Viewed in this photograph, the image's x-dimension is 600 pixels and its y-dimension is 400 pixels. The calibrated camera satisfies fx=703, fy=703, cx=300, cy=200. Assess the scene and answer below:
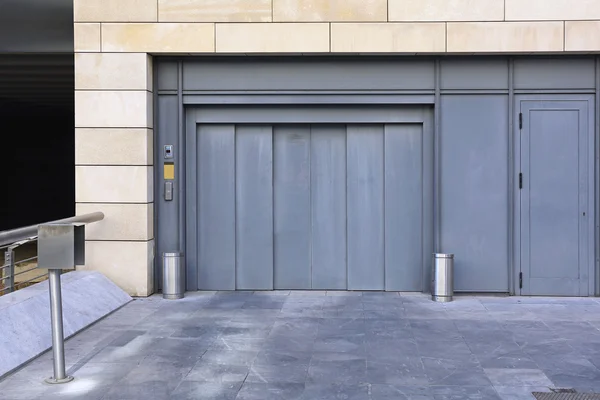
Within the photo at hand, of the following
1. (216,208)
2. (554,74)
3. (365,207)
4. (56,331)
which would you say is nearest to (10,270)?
(56,331)

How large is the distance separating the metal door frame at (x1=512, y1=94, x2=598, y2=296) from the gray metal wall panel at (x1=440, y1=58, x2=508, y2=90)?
0.41 m

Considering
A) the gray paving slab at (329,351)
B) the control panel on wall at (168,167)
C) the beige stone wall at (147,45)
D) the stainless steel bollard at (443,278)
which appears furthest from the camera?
the control panel on wall at (168,167)

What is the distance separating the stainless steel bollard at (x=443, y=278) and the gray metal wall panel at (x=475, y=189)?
53cm

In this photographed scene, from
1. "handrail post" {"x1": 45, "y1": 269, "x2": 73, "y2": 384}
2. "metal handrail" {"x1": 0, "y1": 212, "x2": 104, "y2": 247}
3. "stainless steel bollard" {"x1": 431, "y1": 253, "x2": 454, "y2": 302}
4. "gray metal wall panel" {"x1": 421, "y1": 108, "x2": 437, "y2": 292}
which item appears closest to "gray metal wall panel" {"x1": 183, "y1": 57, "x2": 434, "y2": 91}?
"gray metal wall panel" {"x1": 421, "y1": 108, "x2": 437, "y2": 292}

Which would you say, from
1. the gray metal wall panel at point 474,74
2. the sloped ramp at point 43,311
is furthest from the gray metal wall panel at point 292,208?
the sloped ramp at point 43,311

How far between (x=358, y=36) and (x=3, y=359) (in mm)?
6804

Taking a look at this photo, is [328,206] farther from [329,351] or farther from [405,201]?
[329,351]

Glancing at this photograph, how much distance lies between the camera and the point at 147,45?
10.9 metres

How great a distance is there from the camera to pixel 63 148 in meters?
33.5

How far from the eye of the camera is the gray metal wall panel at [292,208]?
11.7 m

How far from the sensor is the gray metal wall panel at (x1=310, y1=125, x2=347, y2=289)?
11.6 m

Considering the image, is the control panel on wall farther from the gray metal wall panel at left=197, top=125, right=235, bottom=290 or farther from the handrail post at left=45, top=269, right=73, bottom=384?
the handrail post at left=45, top=269, right=73, bottom=384

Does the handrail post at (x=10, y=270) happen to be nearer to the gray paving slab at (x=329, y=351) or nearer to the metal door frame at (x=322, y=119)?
the gray paving slab at (x=329, y=351)

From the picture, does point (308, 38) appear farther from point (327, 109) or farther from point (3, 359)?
point (3, 359)
